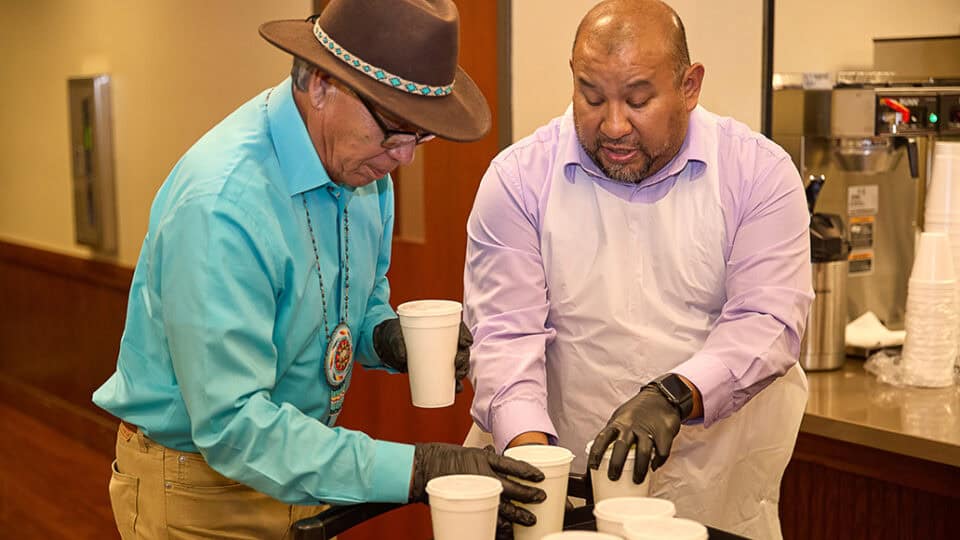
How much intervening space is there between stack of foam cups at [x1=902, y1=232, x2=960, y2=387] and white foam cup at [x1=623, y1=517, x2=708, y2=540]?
2037 millimetres

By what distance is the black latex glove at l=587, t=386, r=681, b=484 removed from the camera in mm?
1719

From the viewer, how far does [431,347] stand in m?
1.95

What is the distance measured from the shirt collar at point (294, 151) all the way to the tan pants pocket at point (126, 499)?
2.07 ft

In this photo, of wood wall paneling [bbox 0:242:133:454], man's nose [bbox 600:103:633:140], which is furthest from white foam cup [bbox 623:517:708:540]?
wood wall paneling [bbox 0:242:133:454]

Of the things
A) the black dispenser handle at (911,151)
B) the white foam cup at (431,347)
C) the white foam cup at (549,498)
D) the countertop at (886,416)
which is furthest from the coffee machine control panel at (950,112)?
the white foam cup at (549,498)

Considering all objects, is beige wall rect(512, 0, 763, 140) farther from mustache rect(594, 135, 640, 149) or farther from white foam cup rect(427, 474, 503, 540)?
white foam cup rect(427, 474, 503, 540)

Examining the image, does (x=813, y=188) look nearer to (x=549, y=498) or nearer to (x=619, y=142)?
(x=619, y=142)

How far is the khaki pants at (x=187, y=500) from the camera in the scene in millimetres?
1982

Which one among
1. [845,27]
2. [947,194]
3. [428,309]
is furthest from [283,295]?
[845,27]

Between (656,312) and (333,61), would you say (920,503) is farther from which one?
(333,61)

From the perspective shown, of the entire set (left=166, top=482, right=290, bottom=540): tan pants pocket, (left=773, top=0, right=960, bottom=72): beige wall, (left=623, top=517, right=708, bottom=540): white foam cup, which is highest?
(left=773, top=0, right=960, bottom=72): beige wall

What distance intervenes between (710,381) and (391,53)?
0.82 metres

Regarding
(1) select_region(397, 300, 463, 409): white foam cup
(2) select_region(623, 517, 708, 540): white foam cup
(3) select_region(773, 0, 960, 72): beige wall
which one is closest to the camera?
(2) select_region(623, 517, 708, 540): white foam cup

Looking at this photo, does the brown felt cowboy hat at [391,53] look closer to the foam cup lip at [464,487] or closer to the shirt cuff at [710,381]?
the foam cup lip at [464,487]
